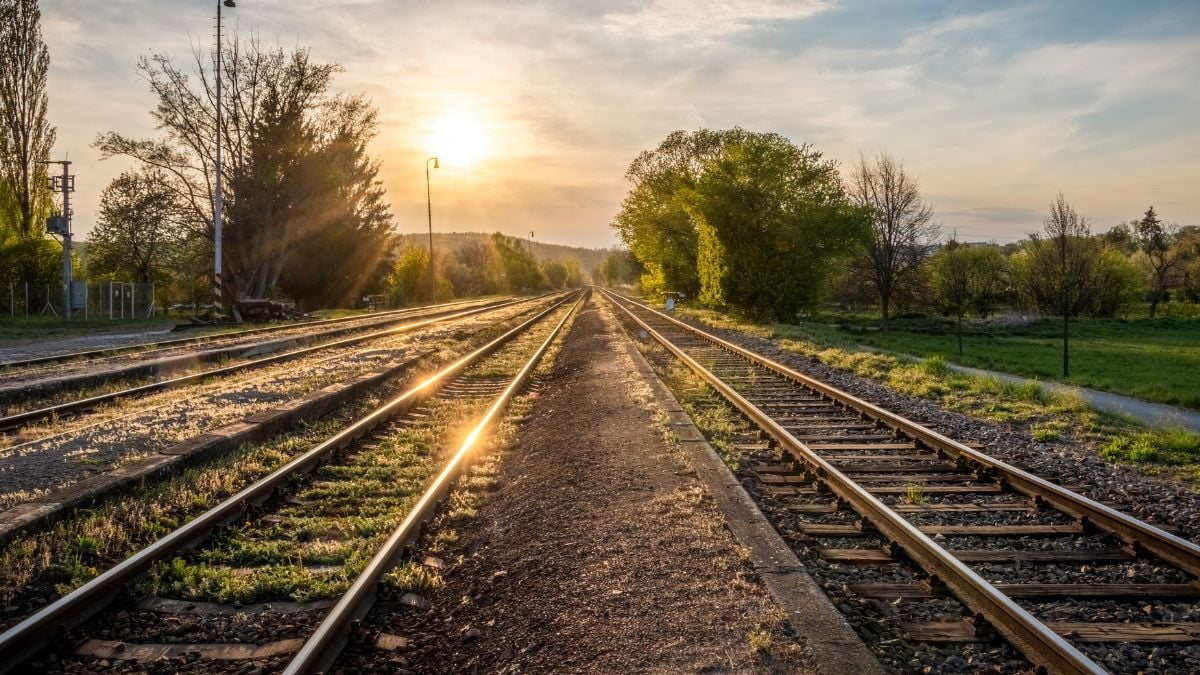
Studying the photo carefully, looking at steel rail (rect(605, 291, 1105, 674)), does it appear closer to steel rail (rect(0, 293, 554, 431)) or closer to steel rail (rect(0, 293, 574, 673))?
steel rail (rect(0, 293, 574, 673))

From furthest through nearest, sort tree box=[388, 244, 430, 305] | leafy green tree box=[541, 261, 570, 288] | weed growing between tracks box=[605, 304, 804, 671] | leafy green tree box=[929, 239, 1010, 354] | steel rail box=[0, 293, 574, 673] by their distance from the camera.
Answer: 1. leafy green tree box=[541, 261, 570, 288]
2. tree box=[388, 244, 430, 305]
3. leafy green tree box=[929, 239, 1010, 354]
4. weed growing between tracks box=[605, 304, 804, 671]
5. steel rail box=[0, 293, 574, 673]

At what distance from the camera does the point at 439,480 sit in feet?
21.8

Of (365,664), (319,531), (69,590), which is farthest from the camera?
(319,531)

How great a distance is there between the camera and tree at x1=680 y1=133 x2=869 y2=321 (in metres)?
32.4

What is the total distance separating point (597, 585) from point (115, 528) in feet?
11.2

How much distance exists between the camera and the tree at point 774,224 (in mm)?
32406

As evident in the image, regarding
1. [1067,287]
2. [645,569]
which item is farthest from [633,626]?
[1067,287]

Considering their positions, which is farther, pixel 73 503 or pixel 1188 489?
pixel 1188 489

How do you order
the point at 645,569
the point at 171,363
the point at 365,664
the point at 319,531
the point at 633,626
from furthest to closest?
the point at 171,363, the point at 319,531, the point at 645,569, the point at 633,626, the point at 365,664

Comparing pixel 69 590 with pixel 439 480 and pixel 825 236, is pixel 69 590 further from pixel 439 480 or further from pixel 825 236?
pixel 825 236

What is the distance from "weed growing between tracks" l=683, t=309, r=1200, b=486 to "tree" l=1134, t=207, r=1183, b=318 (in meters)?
59.8

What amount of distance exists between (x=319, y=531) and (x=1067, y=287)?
23.0m

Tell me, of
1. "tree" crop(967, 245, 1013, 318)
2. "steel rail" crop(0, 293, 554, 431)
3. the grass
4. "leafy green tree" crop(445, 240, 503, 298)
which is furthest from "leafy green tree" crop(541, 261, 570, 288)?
"steel rail" crop(0, 293, 554, 431)

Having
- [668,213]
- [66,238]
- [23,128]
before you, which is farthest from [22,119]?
[668,213]
